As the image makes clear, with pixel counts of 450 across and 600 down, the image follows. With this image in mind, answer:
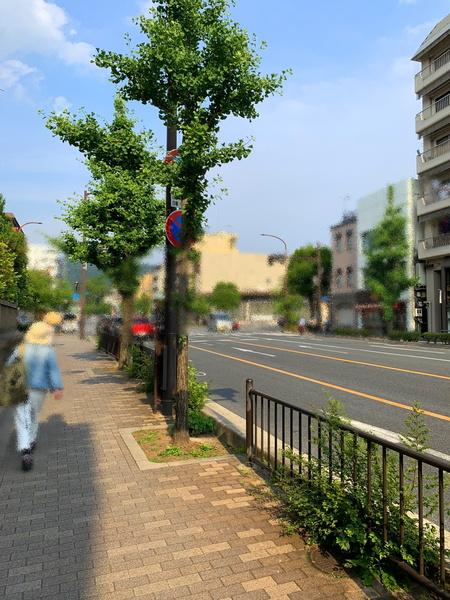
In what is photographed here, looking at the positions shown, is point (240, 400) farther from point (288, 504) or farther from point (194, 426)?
point (288, 504)

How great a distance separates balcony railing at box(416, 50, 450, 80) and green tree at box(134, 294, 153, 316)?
3039cm

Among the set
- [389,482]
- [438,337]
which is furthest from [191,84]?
[438,337]

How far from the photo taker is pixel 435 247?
3219 centimetres

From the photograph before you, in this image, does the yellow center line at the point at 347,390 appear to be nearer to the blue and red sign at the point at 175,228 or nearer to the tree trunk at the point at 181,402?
the tree trunk at the point at 181,402

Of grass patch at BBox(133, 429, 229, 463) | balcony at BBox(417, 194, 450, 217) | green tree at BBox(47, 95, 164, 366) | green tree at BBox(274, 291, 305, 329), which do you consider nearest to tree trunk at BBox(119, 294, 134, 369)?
green tree at BBox(47, 95, 164, 366)

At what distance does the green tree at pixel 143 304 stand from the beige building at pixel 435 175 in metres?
24.9

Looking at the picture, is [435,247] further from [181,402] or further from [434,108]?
[181,402]

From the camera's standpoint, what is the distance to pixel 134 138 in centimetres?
879

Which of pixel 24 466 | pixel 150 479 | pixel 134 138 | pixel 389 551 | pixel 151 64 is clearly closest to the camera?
pixel 389 551

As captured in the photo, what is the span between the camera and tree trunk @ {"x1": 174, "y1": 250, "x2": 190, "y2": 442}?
5.98 meters

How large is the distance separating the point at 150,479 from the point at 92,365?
12.2 meters

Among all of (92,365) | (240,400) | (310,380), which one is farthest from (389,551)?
(92,365)

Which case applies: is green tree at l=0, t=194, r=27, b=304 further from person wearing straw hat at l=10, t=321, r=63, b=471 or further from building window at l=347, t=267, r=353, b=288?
person wearing straw hat at l=10, t=321, r=63, b=471

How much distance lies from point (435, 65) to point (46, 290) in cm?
4120
